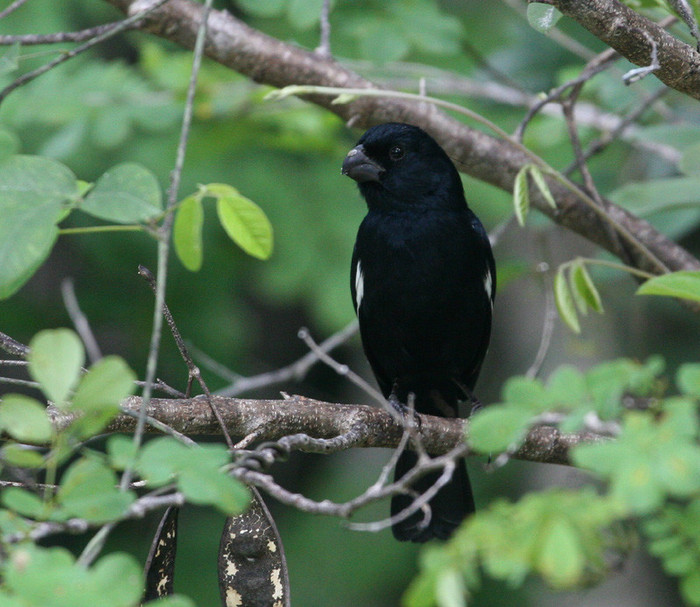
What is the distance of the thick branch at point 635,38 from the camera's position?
7.02ft

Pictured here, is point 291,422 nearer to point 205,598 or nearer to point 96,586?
point 96,586

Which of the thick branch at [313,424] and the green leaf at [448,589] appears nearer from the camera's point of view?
the green leaf at [448,589]

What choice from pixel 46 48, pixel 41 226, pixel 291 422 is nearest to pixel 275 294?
pixel 46 48

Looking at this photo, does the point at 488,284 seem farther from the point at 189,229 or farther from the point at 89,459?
the point at 89,459

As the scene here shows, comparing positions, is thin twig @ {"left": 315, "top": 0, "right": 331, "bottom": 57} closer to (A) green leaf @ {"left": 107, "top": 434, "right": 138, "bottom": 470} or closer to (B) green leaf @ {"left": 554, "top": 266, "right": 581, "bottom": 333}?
(B) green leaf @ {"left": 554, "top": 266, "right": 581, "bottom": 333}

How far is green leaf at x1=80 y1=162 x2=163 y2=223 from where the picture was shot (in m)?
1.56

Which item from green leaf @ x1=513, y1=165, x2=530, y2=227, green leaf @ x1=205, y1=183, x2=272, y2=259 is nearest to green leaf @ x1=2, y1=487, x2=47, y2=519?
green leaf @ x1=205, y1=183, x2=272, y2=259

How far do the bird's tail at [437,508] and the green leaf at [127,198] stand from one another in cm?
210

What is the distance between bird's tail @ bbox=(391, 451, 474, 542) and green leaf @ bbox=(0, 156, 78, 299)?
6.99 ft

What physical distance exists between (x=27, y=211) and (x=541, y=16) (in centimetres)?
136

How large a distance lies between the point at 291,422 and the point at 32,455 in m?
1.17

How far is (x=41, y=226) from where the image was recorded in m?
1.58

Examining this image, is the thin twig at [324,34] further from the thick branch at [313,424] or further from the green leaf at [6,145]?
the green leaf at [6,145]

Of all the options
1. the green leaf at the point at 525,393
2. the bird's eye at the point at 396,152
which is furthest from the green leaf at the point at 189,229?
the bird's eye at the point at 396,152
